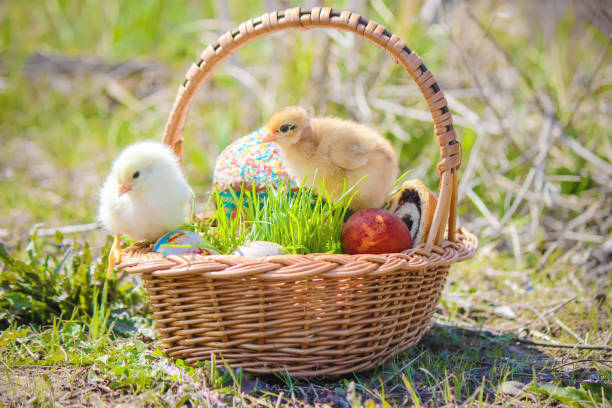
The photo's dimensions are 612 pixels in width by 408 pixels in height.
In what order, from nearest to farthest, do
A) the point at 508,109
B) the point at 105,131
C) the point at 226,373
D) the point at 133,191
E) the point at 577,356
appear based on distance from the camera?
the point at 226,373, the point at 133,191, the point at 577,356, the point at 508,109, the point at 105,131

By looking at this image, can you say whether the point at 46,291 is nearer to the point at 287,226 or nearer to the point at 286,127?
the point at 287,226

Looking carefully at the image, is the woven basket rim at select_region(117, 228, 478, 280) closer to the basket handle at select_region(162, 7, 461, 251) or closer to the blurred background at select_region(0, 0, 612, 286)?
the basket handle at select_region(162, 7, 461, 251)

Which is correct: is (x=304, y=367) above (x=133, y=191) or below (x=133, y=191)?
below

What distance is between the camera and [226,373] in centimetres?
171

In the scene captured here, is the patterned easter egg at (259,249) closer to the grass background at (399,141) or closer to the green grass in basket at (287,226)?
the green grass in basket at (287,226)

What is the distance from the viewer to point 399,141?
13.3ft

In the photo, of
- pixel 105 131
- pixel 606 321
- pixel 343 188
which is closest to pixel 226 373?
pixel 343 188

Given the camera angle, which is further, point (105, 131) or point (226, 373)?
point (105, 131)

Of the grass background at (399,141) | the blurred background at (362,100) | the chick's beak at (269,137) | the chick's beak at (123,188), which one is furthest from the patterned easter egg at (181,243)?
the blurred background at (362,100)

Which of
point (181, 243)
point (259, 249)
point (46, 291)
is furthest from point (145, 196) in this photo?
point (46, 291)

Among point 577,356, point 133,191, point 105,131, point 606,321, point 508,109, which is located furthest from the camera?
point 105,131

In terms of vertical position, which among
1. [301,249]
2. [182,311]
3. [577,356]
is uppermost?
[301,249]

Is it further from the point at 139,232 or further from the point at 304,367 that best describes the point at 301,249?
the point at 139,232

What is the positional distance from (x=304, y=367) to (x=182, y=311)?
1.53 ft
